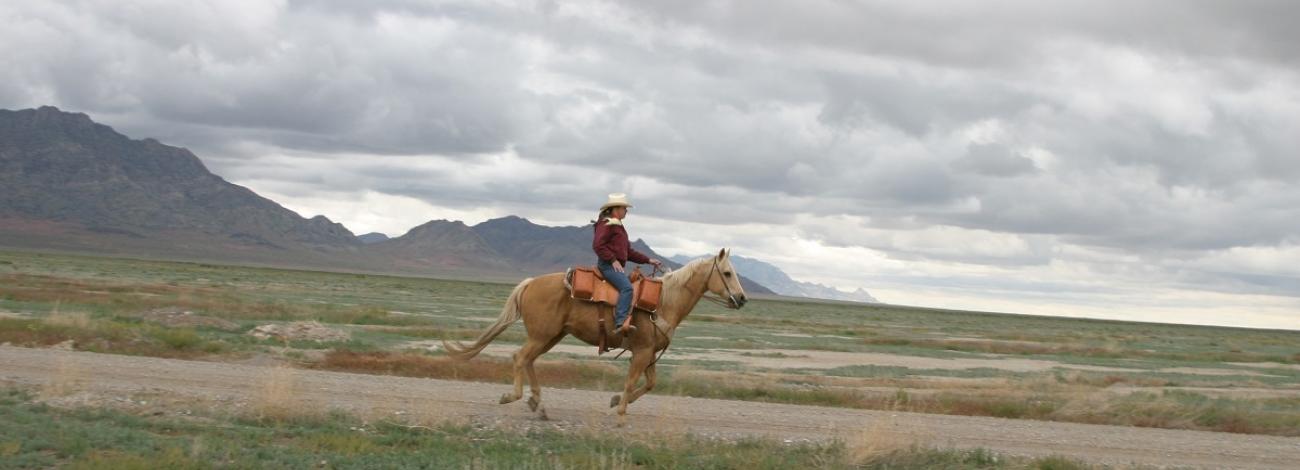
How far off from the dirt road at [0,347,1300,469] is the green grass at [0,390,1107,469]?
57 centimetres

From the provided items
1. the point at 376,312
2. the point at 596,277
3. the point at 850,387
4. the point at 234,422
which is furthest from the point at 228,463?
the point at 376,312

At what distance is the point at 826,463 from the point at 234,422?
23.8 ft

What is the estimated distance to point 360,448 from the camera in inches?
512

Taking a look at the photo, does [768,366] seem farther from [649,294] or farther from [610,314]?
[610,314]

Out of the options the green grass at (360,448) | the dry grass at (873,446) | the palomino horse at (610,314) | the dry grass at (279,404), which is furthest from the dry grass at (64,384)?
the dry grass at (873,446)

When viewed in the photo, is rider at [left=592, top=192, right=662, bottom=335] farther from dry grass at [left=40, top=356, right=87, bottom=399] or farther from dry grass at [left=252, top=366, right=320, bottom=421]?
dry grass at [left=40, top=356, right=87, bottom=399]

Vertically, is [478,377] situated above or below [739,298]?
below

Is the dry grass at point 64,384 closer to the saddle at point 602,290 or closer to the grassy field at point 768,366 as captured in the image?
the saddle at point 602,290

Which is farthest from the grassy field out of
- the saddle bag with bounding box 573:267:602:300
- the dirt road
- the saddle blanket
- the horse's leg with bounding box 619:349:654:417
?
the saddle bag with bounding box 573:267:602:300

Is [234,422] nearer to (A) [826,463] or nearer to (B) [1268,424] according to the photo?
(A) [826,463]

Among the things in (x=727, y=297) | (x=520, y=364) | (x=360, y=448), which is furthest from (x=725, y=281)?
(x=360, y=448)

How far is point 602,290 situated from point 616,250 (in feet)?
1.90

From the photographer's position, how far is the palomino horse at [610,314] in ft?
51.8

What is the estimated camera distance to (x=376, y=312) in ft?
164
